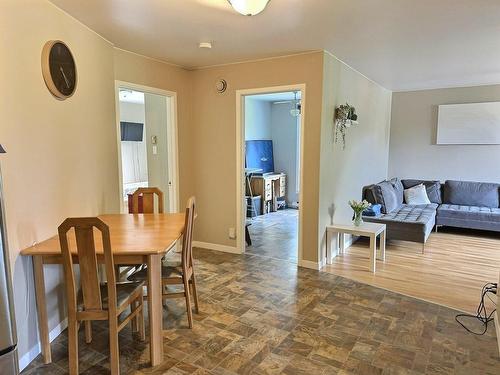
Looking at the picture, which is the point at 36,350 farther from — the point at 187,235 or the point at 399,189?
the point at 399,189

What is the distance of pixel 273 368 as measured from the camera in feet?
7.29

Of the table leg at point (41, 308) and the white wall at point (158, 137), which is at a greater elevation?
the white wall at point (158, 137)

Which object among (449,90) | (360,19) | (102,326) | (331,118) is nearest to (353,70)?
(331,118)

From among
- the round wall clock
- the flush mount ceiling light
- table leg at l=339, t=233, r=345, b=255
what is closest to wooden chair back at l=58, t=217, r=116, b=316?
the round wall clock

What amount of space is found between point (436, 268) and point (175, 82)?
3.81 m

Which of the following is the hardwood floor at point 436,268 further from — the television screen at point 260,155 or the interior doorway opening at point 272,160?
the television screen at point 260,155

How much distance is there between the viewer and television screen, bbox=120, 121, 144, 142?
8.09 meters

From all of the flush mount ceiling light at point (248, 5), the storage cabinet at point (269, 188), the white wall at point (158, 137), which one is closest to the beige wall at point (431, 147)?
the storage cabinet at point (269, 188)

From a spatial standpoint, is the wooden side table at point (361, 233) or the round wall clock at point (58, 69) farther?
the wooden side table at point (361, 233)

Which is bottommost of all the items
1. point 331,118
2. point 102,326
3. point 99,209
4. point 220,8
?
point 102,326

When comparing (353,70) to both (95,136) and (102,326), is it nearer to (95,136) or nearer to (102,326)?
(95,136)

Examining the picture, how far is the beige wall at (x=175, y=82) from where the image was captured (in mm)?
3678

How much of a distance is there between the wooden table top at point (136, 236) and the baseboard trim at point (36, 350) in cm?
67

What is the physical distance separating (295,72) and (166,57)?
57.1 inches
